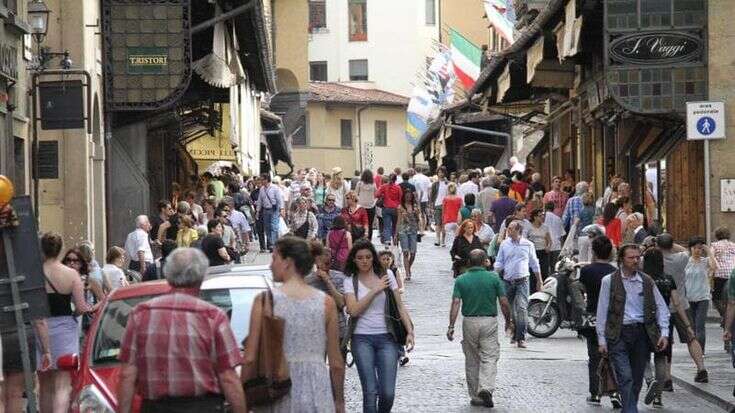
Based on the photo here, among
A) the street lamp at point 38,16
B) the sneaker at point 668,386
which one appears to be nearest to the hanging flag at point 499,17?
the street lamp at point 38,16

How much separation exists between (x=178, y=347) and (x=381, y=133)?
294ft

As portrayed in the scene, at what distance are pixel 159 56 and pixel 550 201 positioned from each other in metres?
7.96

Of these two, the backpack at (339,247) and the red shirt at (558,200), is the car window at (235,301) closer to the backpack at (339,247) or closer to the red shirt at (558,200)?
the backpack at (339,247)

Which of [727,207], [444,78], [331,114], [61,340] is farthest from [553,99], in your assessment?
[331,114]

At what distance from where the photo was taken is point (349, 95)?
9594 centimetres

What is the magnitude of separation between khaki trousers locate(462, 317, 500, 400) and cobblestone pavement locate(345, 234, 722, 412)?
0.23 metres

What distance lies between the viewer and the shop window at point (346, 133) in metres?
97.4

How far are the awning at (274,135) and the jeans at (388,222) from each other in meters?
31.9

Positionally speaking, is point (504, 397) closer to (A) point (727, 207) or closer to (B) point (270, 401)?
(B) point (270, 401)

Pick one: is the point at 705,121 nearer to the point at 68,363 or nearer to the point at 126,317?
the point at 126,317

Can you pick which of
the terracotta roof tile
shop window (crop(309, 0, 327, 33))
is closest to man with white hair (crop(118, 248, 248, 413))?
the terracotta roof tile

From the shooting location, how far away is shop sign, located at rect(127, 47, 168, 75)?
28.7 meters

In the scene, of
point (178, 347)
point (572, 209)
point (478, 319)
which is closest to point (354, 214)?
point (572, 209)

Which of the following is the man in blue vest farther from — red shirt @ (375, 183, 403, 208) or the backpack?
red shirt @ (375, 183, 403, 208)
